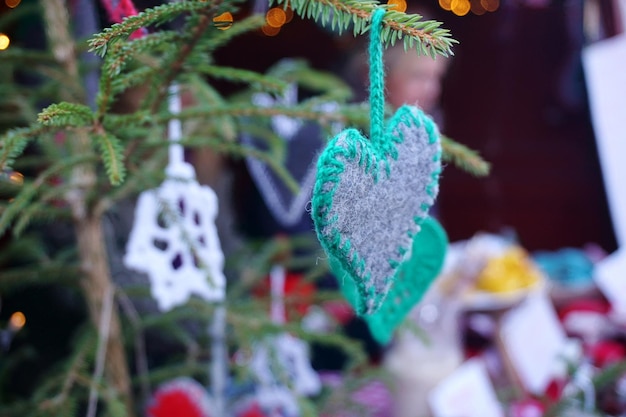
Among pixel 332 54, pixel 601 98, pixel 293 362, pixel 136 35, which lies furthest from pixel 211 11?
pixel 332 54

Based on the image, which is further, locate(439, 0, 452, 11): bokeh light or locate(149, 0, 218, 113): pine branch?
locate(439, 0, 452, 11): bokeh light

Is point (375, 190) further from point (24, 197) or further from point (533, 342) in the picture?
point (533, 342)

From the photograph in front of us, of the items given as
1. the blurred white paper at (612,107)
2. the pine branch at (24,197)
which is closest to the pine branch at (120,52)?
the pine branch at (24,197)

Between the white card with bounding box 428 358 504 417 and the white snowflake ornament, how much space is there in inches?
15.4

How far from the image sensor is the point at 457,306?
1108 mm

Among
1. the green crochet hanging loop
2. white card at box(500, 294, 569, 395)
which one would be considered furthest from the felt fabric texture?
white card at box(500, 294, 569, 395)

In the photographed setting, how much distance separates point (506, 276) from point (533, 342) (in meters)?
0.16

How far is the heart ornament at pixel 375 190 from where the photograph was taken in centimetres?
32

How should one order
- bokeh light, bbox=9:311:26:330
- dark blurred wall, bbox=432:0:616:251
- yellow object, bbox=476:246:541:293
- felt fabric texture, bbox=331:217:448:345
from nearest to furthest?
felt fabric texture, bbox=331:217:448:345
bokeh light, bbox=9:311:26:330
yellow object, bbox=476:246:541:293
dark blurred wall, bbox=432:0:616:251

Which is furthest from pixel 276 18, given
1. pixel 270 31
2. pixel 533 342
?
pixel 533 342

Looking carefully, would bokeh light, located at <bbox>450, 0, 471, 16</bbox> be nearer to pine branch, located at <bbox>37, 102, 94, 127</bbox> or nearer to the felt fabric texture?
the felt fabric texture

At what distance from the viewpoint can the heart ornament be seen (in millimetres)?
316

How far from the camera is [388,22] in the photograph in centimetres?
33

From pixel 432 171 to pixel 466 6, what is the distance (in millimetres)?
1962
